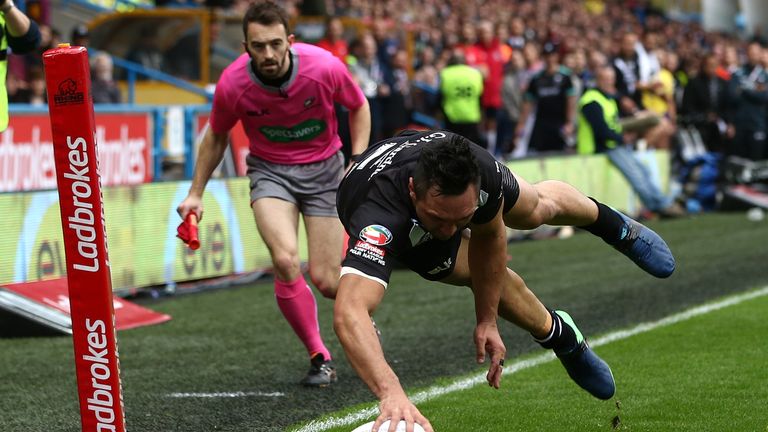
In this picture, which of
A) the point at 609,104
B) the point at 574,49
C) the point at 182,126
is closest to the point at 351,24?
the point at 574,49

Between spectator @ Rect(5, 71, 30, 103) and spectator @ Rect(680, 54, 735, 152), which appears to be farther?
spectator @ Rect(680, 54, 735, 152)

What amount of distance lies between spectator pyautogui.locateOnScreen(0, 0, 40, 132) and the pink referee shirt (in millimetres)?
1188

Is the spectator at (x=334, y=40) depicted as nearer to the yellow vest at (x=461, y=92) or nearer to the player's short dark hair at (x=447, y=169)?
the yellow vest at (x=461, y=92)

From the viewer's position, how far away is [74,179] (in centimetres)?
451

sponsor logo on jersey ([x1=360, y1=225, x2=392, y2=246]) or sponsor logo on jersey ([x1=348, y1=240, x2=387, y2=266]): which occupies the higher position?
sponsor logo on jersey ([x1=360, y1=225, x2=392, y2=246])

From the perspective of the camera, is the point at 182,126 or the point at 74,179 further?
the point at 182,126

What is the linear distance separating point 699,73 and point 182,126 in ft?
36.1

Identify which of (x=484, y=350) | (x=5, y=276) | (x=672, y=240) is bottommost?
(x=672, y=240)

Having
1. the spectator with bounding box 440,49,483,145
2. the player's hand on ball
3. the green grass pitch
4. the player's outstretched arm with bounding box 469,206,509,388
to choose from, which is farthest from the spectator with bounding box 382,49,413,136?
the player's hand on ball

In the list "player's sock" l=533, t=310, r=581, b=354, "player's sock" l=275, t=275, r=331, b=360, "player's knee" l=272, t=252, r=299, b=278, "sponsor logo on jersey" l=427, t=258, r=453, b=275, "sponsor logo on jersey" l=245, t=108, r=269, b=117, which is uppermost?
"sponsor logo on jersey" l=245, t=108, r=269, b=117

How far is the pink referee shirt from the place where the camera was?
24.5 feet

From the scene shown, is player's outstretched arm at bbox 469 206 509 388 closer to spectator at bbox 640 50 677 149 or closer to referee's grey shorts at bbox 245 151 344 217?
referee's grey shorts at bbox 245 151 344 217

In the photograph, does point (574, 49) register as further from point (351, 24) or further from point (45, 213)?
point (45, 213)

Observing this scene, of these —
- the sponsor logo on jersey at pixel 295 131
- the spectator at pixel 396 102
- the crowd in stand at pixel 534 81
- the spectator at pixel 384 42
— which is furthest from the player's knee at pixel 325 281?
the spectator at pixel 384 42
